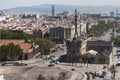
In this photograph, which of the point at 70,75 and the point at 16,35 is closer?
the point at 70,75

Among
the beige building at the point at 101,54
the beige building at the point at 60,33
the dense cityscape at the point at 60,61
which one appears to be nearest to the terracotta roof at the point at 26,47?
the dense cityscape at the point at 60,61

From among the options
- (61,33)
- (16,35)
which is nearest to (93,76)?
(16,35)

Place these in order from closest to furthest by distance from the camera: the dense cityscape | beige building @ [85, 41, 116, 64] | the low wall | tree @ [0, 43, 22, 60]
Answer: the dense cityscape
the low wall
beige building @ [85, 41, 116, 64]
tree @ [0, 43, 22, 60]

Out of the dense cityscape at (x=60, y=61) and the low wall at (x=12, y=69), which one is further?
the low wall at (x=12, y=69)

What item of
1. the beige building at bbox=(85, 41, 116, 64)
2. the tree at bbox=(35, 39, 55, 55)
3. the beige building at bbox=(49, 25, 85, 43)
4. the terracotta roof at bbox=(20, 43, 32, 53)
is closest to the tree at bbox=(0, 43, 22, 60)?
the terracotta roof at bbox=(20, 43, 32, 53)

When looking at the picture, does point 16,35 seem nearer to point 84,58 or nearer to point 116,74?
point 84,58

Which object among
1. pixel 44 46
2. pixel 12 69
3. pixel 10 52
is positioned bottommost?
pixel 44 46

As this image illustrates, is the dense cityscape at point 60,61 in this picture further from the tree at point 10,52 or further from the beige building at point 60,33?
the beige building at point 60,33

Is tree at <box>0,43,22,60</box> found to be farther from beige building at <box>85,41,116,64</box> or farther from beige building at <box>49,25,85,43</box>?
beige building at <box>49,25,85,43</box>

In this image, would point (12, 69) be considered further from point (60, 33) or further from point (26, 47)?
point (60, 33)

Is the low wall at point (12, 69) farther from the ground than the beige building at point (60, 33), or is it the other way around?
the low wall at point (12, 69)

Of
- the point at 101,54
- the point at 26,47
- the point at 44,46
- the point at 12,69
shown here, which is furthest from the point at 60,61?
the point at 44,46
